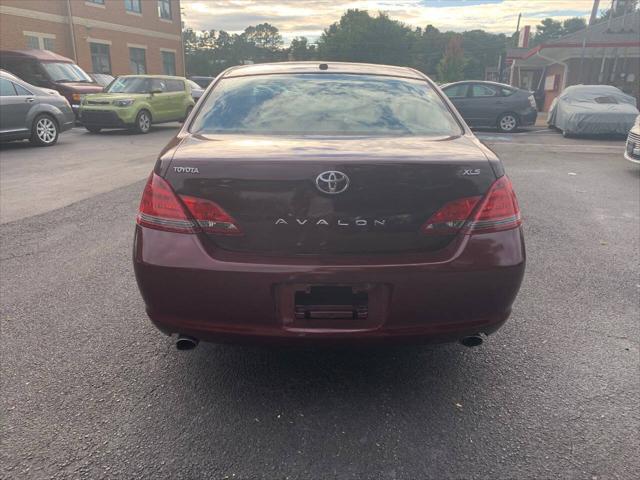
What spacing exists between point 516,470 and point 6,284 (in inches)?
147

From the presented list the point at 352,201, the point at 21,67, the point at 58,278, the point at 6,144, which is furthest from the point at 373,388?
the point at 21,67

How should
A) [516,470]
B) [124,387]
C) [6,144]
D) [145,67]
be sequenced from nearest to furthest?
[516,470] → [124,387] → [6,144] → [145,67]

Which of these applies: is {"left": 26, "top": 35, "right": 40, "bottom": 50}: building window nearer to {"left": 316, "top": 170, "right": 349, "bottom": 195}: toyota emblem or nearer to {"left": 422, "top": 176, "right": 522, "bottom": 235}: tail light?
{"left": 316, "top": 170, "right": 349, "bottom": 195}: toyota emblem

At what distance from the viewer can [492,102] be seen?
1642cm

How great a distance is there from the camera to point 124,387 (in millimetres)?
2719

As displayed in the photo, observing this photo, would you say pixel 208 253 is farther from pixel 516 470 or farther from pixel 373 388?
pixel 516 470

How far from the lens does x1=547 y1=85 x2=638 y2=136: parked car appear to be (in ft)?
46.4

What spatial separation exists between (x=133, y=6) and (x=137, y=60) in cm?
285

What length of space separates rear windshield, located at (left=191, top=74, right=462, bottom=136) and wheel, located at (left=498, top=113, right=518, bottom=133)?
47.3ft

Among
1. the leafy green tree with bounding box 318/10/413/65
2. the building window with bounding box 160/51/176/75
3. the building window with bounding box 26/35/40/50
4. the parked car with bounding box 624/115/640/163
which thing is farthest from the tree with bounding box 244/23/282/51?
the parked car with bounding box 624/115/640/163

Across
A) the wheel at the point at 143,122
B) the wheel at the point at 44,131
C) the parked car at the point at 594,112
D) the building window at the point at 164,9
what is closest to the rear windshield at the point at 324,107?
the wheel at the point at 44,131

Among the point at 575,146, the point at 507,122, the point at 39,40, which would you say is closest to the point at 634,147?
the point at 575,146

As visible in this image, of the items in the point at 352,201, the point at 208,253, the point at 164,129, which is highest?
the point at 352,201

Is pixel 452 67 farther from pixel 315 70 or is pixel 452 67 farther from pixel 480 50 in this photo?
pixel 315 70
